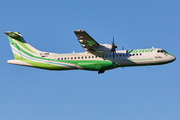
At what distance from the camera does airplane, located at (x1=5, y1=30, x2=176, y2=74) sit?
27.4 metres

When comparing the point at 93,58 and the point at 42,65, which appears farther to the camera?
the point at 42,65

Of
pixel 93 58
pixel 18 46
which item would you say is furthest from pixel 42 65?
pixel 93 58

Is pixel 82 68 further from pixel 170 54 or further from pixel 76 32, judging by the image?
pixel 170 54

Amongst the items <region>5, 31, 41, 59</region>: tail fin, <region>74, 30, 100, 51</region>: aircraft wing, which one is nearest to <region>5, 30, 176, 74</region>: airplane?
<region>74, 30, 100, 51</region>: aircraft wing

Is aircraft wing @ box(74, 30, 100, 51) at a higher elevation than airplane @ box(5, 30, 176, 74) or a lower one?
higher

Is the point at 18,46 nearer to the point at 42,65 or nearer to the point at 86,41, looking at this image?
the point at 42,65

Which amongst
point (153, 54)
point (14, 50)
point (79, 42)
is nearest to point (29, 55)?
point (14, 50)

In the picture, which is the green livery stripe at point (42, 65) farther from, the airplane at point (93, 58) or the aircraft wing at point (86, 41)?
the aircraft wing at point (86, 41)

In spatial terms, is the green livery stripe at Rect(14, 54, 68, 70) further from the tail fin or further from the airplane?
the tail fin

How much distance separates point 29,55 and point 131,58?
11.9m

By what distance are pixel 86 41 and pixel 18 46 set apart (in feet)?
29.3

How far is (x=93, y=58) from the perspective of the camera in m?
28.3

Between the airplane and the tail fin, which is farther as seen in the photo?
the tail fin

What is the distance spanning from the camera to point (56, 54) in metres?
29.6
